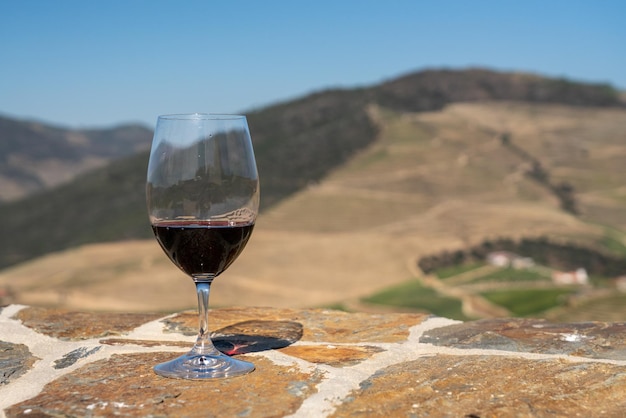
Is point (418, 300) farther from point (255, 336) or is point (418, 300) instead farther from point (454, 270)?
point (255, 336)

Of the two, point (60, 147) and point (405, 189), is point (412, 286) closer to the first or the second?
point (405, 189)

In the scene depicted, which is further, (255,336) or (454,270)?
(454,270)

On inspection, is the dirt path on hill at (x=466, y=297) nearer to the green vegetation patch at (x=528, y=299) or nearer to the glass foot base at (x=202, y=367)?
the green vegetation patch at (x=528, y=299)

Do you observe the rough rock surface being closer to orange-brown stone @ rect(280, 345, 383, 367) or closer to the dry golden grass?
orange-brown stone @ rect(280, 345, 383, 367)

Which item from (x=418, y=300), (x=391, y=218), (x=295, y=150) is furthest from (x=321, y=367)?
(x=295, y=150)

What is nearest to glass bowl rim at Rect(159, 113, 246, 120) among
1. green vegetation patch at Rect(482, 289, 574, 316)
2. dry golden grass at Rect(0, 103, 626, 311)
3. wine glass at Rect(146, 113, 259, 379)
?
wine glass at Rect(146, 113, 259, 379)

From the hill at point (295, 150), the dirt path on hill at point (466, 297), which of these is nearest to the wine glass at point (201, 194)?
the dirt path on hill at point (466, 297)

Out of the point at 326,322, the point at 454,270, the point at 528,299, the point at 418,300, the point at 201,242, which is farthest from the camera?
the point at 454,270
